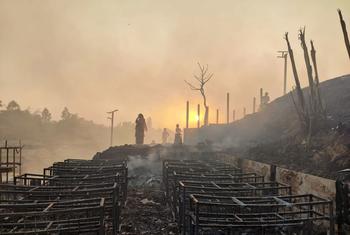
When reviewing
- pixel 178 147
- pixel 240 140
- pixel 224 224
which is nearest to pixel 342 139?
pixel 224 224

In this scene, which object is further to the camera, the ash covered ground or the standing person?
the standing person

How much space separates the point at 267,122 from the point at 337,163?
730 inches

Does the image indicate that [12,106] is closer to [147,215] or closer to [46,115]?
[46,115]

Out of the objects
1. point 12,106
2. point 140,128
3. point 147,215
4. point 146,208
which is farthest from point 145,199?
point 12,106

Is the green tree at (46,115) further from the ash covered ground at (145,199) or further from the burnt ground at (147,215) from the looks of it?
the burnt ground at (147,215)

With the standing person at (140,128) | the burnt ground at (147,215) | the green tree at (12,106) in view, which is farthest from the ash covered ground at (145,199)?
the green tree at (12,106)

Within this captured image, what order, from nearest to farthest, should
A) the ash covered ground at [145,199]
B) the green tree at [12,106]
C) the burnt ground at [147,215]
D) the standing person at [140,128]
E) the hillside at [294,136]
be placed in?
1. the burnt ground at [147,215]
2. the ash covered ground at [145,199]
3. the hillside at [294,136]
4. the standing person at [140,128]
5. the green tree at [12,106]

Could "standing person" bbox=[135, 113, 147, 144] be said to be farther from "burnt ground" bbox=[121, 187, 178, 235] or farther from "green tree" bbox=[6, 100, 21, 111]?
"green tree" bbox=[6, 100, 21, 111]

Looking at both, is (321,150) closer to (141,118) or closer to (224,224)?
(224,224)

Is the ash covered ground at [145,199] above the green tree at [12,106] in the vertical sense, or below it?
below

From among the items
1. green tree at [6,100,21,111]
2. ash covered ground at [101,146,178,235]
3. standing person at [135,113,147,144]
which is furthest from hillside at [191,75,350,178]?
green tree at [6,100,21,111]

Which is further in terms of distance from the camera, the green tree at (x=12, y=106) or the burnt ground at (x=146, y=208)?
the green tree at (x=12, y=106)

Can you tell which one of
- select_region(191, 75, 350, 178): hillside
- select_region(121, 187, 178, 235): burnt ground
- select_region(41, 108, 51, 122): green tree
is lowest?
select_region(121, 187, 178, 235): burnt ground

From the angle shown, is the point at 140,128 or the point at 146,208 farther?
the point at 140,128
